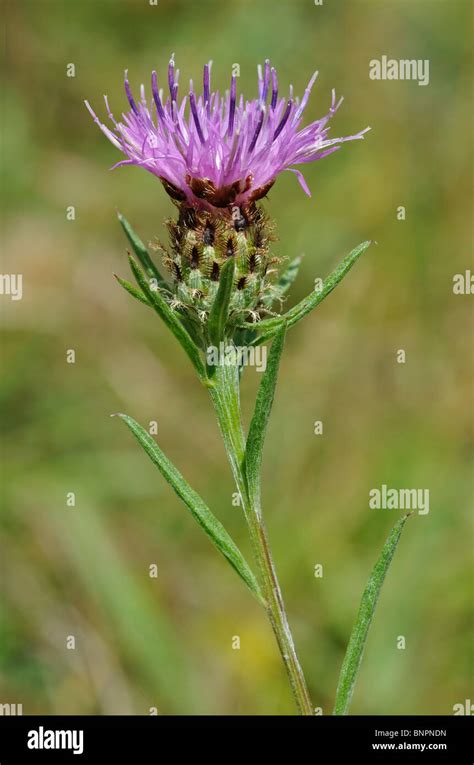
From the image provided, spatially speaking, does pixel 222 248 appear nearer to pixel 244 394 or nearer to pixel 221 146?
pixel 221 146

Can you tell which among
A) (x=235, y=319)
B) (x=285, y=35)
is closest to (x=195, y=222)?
(x=235, y=319)

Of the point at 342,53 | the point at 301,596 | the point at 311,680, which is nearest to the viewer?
the point at 311,680

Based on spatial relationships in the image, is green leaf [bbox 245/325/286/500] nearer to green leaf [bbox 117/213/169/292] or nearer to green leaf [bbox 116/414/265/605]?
green leaf [bbox 116/414/265/605]

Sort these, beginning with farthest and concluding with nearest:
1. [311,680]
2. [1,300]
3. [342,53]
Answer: [342,53], [1,300], [311,680]

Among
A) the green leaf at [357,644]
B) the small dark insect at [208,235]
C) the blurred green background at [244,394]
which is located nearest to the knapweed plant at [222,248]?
the small dark insect at [208,235]

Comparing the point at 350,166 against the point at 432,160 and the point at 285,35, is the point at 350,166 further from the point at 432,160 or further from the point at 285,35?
the point at 285,35

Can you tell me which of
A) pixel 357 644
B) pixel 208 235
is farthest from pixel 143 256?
pixel 357 644
